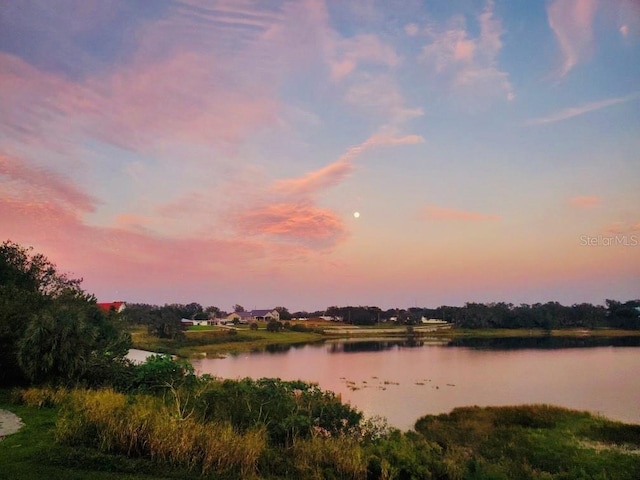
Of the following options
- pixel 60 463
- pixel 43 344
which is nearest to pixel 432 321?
pixel 43 344

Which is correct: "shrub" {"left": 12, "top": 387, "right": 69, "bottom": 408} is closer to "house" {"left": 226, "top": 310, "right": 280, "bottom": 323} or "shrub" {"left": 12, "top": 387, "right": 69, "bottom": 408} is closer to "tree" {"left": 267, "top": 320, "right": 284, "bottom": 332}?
"tree" {"left": 267, "top": 320, "right": 284, "bottom": 332}

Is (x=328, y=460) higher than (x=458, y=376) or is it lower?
higher

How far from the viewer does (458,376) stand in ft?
110

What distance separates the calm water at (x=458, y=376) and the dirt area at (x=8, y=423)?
970 centimetres

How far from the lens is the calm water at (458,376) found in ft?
77.4

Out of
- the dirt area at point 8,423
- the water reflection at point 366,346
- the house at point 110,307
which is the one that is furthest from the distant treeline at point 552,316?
the dirt area at point 8,423

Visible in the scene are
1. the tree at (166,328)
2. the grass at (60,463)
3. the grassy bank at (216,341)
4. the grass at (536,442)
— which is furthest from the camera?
the tree at (166,328)

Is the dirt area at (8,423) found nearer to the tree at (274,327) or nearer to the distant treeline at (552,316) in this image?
the tree at (274,327)

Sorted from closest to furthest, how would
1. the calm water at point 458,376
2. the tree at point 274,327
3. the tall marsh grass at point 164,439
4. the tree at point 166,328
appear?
the tall marsh grass at point 164,439
the calm water at point 458,376
the tree at point 166,328
the tree at point 274,327

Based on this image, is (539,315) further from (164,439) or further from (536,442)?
(164,439)

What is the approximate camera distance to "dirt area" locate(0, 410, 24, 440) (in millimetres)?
8695

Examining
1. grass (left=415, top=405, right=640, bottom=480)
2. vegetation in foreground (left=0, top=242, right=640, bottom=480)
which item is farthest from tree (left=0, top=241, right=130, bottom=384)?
grass (left=415, top=405, right=640, bottom=480)

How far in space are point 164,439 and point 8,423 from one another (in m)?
4.15

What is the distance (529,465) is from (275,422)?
7.46 m
